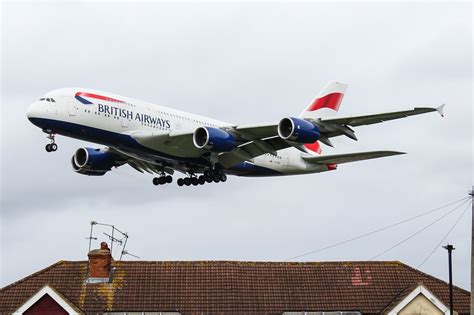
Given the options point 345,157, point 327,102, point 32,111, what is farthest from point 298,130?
point 327,102

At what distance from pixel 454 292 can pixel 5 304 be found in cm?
2967

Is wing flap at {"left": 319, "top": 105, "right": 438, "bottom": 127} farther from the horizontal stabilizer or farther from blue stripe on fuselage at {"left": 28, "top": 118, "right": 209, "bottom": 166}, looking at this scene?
blue stripe on fuselage at {"left": 28, "top": 118, "right": 209, "bottom": 166}

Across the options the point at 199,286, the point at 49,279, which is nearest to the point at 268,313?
the point at 199,286

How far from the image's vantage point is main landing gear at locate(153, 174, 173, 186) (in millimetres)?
149375

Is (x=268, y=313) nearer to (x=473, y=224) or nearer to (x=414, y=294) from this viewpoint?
(x=414, y=294)

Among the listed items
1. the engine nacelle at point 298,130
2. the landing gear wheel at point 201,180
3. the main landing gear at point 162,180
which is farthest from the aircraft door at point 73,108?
the engine nacelle at point 298,130

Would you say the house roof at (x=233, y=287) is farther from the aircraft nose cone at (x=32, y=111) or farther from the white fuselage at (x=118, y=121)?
the aircraft nose cone at (x=32, y=111)

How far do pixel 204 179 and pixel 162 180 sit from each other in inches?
144

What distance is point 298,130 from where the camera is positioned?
13850 cm

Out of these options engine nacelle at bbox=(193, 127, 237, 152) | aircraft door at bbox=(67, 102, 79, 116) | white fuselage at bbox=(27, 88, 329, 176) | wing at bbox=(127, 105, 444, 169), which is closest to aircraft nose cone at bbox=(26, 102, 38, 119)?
white fuselage at bbox=(27, 88, 329, 176)

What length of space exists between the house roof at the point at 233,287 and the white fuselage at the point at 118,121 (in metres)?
9.98

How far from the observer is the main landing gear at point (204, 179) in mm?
146000

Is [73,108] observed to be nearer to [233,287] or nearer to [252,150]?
[252,150]

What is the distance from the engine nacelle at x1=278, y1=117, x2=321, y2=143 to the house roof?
51.2 feet
